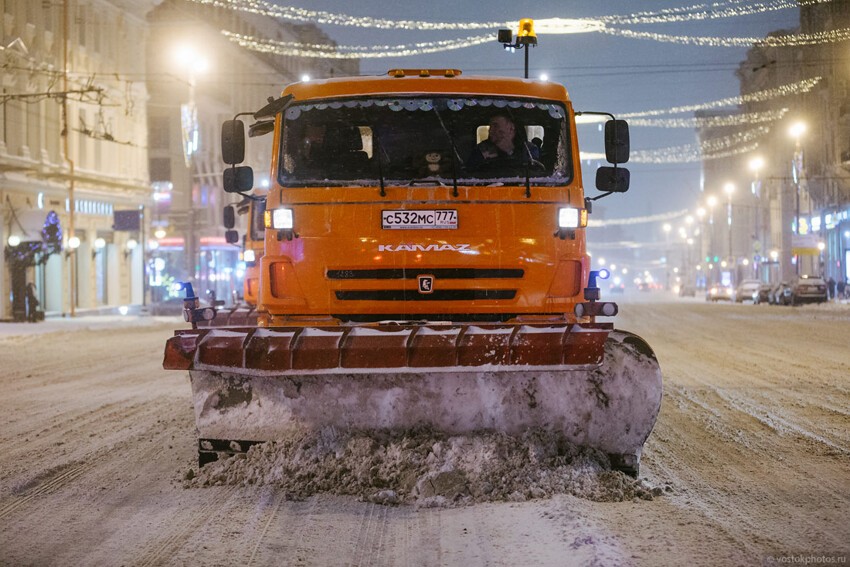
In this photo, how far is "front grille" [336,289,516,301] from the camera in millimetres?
7840

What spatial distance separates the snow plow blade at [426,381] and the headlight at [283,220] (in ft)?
4.28

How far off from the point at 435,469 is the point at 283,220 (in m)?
2.42

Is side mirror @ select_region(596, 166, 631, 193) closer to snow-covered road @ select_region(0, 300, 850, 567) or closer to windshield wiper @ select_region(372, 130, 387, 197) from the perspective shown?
windshield wiper @ select_region(372, 130, 387, 197)

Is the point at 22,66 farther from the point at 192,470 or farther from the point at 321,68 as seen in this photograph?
the point at 321,68

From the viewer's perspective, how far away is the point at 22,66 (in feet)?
125

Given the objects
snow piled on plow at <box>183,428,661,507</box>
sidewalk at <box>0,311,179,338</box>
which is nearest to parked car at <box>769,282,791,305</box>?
sidewalk at <box>0,311,179,338</box>

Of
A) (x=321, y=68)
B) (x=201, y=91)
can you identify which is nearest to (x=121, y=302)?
(x=201, y=91)

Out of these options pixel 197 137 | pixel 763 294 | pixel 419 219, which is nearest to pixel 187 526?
pixel 419 219

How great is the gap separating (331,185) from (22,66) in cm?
3368

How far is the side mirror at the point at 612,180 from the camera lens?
8789 millimetres

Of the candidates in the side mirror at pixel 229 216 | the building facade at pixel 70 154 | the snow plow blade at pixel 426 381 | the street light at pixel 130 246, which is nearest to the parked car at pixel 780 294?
the building facade at pixel 70 154

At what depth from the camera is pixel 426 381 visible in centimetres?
702

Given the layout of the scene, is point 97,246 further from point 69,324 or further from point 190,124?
point 69,324

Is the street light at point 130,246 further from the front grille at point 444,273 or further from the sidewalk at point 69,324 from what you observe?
the front grille at point 444,273
